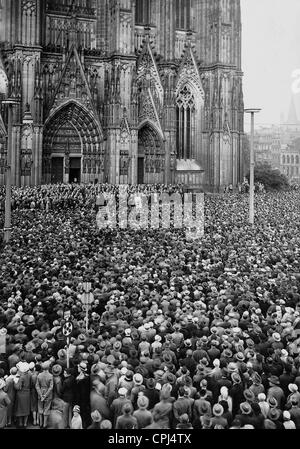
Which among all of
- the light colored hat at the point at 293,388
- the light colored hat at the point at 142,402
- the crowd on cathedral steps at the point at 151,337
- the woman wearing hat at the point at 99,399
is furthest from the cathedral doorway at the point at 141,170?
the light colored hat at the point at 142,402

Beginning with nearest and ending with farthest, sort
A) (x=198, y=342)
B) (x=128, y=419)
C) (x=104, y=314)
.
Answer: (x=128, y=419), (x=198, y=342), (x=104, y=314)

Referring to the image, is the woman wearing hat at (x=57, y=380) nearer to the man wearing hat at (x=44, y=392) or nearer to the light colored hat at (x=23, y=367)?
the man wearing hat at (x=44, y=392)

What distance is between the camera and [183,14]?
52.5 metres

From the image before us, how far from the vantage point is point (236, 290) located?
14.8 metres

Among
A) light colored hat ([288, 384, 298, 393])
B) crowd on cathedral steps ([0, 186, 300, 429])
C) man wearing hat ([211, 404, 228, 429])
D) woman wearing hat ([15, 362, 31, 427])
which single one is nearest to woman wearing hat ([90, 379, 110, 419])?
crowd on cathedral steps ([0, 186, 300, 429])

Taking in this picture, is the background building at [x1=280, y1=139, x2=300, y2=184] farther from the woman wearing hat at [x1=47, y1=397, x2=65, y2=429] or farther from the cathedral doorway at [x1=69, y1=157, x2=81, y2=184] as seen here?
the woman wearing hat at [x1=47, y1=397, x2=65, y2=429]

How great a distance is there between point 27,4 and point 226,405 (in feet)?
130

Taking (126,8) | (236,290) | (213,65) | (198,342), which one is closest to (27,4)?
(126,8)

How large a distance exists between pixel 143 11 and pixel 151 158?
499 inches

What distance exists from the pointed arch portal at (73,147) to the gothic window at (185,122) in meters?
8.47

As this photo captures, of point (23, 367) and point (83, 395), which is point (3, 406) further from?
point (83, 395)

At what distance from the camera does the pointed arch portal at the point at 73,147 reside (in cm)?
4566

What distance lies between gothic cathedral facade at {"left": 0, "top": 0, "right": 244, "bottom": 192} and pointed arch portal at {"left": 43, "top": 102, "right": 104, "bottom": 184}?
81 mm
